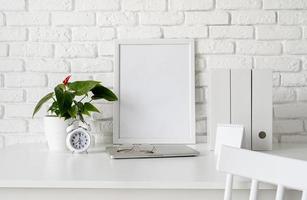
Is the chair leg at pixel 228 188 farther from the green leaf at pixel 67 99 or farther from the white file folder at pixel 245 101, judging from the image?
the green leaf at pixel 67 99

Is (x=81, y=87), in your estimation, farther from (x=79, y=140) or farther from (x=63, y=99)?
(x=79, y=140)

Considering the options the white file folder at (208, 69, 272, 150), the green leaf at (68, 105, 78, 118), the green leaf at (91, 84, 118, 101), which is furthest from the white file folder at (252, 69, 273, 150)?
the green leaf at (68, 105, 78, 118)

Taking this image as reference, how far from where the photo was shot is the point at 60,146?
5.06 feet

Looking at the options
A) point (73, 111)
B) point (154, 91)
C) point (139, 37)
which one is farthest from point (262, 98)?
point (73, 111)

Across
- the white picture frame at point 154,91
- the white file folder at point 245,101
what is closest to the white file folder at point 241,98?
the white file folder at point 245,101

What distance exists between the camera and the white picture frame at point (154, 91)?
5.71 feet

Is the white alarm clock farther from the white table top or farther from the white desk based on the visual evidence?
the white desk

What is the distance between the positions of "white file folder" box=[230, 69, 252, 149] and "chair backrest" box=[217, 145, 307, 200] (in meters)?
0.51

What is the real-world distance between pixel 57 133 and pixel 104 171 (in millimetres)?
410

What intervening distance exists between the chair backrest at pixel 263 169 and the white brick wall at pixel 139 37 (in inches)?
29.6

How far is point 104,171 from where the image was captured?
47.3 inches

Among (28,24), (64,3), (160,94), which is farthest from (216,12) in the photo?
(28,24)

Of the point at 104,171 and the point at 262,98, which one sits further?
the point at 262,98

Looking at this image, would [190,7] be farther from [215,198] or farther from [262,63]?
[215,198]
